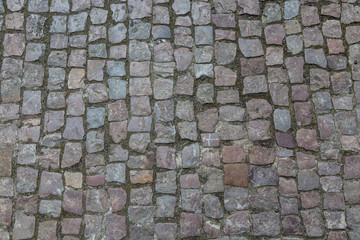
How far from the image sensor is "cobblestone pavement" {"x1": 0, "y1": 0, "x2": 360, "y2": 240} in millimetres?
3863

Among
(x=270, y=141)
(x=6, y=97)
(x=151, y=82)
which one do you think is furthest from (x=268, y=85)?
(x=6, y=97)

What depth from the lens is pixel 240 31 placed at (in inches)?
169

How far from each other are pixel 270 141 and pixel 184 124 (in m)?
0.82

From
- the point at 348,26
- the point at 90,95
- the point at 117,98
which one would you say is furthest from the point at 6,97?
the point at 348,26

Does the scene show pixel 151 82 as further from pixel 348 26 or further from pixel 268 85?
pixel 348 26

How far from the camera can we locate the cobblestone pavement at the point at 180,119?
3863 mm

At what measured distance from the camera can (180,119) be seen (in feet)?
13.3

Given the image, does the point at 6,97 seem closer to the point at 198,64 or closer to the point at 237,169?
the point at 198,64

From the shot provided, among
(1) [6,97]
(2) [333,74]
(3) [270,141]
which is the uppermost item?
(2) [333,74]

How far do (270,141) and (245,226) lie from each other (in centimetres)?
82

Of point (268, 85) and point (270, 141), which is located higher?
point (268, 85)

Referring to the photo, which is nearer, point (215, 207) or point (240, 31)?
point (215, 207)

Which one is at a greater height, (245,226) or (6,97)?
(6,97)

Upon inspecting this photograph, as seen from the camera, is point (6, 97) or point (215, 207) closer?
point (215, 207)
